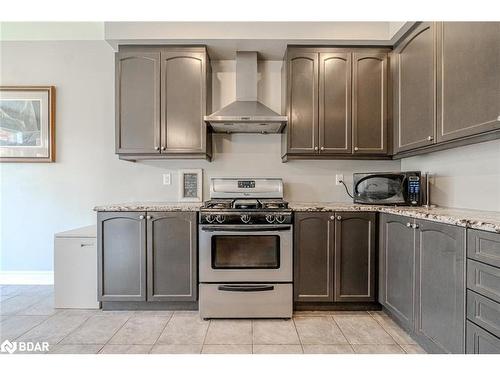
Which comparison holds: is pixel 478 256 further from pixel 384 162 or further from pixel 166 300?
pixel 166 300

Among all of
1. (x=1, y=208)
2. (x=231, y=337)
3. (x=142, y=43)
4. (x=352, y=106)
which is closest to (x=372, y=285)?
(x=231, y=337)

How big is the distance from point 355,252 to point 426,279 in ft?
2.00

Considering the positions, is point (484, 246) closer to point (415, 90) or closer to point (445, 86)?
point (445, 86)

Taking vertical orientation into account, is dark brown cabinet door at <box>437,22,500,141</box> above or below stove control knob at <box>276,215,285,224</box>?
above

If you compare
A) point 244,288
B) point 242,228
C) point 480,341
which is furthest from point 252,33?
point 480,341

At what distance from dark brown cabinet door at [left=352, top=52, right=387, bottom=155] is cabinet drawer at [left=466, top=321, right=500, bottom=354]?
1.56 m

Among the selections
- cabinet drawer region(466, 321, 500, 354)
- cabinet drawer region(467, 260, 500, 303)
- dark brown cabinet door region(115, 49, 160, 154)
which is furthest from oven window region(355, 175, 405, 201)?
dark brown cabinet door region(115, 49, 160, 154)

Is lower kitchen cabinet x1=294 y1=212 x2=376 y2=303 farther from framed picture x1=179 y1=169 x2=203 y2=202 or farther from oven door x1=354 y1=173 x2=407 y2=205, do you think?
framed picture x1=179 y1=169 x2=203 y2=202

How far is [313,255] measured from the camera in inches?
85.9

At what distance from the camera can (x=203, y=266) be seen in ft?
6.97

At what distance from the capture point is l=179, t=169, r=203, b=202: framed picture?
2791mm

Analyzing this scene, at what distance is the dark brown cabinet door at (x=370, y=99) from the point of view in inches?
95.3

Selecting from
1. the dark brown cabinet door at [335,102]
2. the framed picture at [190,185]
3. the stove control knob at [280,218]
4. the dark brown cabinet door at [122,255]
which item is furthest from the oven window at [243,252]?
the dark brown cabinet door at [335,102]

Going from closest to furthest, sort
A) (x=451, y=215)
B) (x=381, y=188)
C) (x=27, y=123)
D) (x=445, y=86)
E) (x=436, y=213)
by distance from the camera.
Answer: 1. (x=451, y=215)
2. (x=436, y=213)
3. (x=445, y=86)
4. (x=381, y=188)
5. (x=27, y=123)
